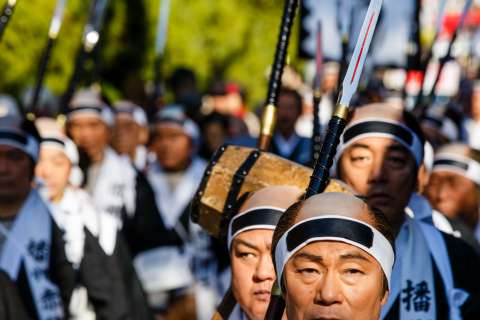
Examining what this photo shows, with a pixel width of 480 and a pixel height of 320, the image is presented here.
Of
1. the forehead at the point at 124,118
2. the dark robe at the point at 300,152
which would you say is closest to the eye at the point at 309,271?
the dark robe at the point at 300,152

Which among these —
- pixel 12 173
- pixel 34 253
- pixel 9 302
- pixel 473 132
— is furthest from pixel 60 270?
pixel 473 132

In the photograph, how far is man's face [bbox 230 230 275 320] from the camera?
4.36 m

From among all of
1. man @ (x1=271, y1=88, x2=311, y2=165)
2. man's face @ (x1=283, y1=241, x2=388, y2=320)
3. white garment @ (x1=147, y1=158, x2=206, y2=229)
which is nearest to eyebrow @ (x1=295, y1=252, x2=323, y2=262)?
man's face @ (x1=283, y1=241, x2=388, y2=320)

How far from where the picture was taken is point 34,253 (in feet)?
20.9

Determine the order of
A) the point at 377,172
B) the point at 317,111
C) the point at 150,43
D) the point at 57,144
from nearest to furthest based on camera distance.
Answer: the point at 377,172 → the point at 317,111 → the point at 57,144 → the point at 150,43

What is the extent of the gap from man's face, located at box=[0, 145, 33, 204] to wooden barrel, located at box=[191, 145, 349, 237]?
1658 mm

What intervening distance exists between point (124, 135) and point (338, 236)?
733cm

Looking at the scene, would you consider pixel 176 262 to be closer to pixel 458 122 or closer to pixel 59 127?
pixel 59 127

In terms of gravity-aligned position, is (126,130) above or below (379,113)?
below

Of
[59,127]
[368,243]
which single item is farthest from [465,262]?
[59,127]

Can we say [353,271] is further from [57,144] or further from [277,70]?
[57,144]

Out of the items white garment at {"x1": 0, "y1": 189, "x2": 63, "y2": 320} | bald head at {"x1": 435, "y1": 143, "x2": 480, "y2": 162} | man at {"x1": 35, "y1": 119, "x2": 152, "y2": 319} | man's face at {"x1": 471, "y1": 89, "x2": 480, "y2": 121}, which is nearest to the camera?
white garment at {"x1": 0, "y1": 189, "x2": 63, "y2": 320}

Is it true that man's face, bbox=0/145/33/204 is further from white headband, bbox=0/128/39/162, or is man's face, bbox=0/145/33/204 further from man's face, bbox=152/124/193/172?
man's face, bbox=152/124/193/172

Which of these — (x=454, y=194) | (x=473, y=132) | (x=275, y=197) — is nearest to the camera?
(x=275, y=197)
